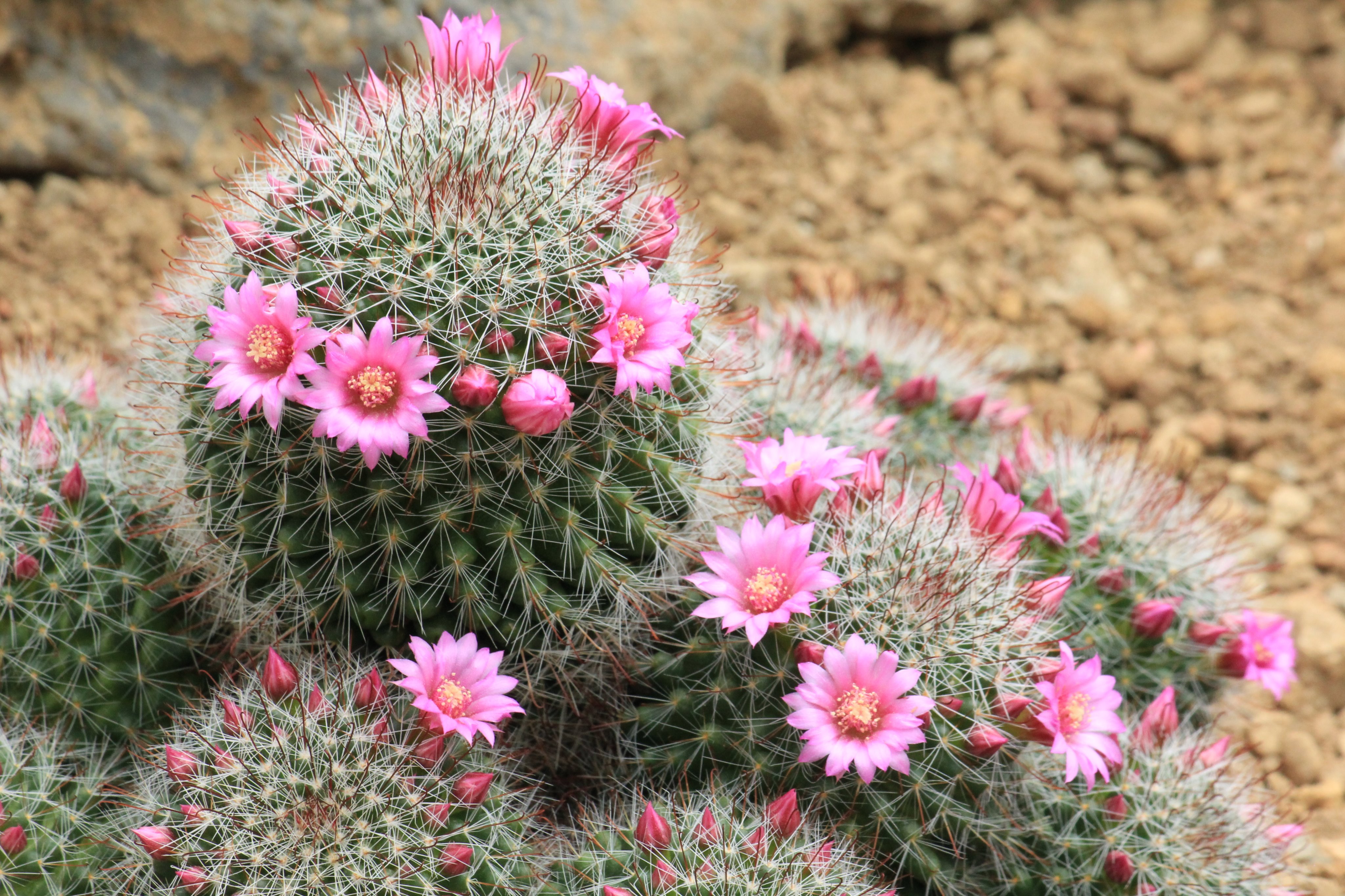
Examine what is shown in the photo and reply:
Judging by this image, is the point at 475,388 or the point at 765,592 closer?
the point at 475,388

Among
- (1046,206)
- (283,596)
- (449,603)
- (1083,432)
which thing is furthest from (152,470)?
(1046,206)

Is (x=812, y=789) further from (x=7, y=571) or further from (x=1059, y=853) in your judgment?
(x=7, y=571)

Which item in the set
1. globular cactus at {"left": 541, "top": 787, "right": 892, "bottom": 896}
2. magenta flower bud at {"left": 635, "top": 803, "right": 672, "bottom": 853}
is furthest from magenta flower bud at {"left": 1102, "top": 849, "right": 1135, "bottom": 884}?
magenta flower bud at {"left": 635, "top": 803, "right": 672, "bottom": 853}

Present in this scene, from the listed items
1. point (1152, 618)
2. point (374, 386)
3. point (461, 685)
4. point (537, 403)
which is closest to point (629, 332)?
point (537, 403)

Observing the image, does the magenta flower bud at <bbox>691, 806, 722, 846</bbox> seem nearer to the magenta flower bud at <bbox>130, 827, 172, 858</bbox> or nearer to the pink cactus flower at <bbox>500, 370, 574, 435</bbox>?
the pink cactus flower at <bbox>500, 370, 574, 435</bbox>

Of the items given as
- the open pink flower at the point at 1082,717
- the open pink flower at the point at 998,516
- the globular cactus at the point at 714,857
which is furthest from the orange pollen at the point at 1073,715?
the globular cactus at the point at 714,857

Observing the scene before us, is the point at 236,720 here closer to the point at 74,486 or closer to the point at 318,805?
the point at 318,805
